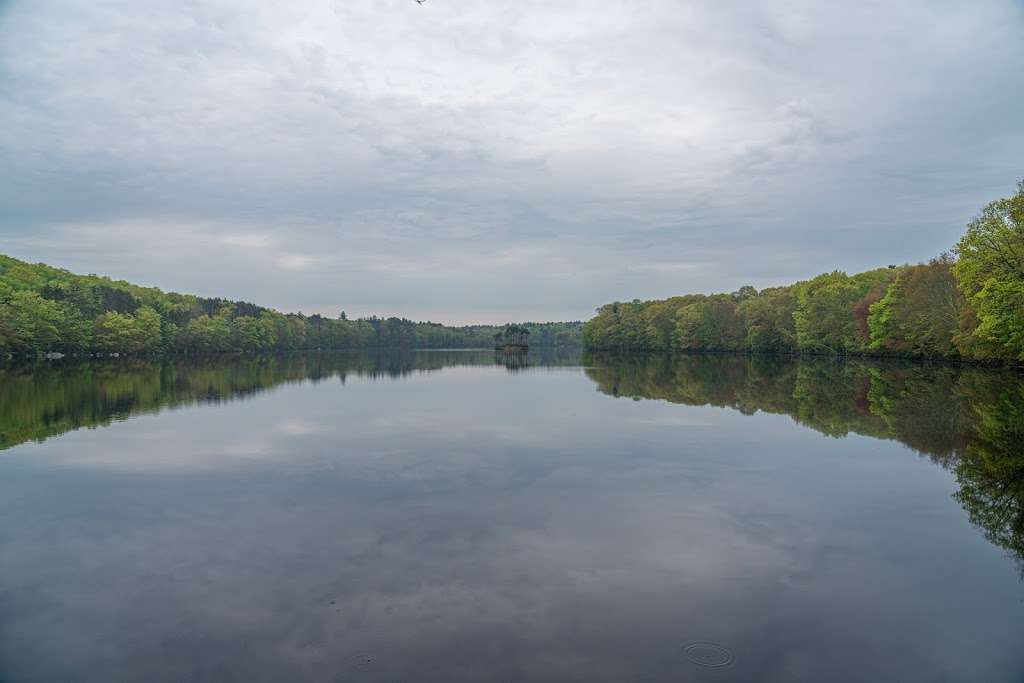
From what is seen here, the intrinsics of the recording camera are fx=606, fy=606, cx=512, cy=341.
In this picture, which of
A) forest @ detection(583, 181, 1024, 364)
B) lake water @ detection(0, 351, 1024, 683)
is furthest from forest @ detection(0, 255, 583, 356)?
forest @ detection(583, 181, 1024, 364)

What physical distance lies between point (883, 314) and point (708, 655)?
81691 millimetres

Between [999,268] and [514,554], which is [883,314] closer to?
[999,268]

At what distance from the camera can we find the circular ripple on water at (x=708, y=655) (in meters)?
8.00

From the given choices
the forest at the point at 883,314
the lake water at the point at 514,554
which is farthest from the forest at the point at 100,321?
the forest at the point at 883,314

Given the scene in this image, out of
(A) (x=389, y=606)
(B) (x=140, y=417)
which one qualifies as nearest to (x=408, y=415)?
(B) (x=140, y=417)

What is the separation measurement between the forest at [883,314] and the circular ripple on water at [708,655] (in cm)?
5021

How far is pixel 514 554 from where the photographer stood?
12023 mm

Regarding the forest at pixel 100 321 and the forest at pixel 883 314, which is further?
the forest at pixel 100 321

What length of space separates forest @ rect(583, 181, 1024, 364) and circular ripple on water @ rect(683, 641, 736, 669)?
50.2m

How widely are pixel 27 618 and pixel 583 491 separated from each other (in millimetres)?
12055

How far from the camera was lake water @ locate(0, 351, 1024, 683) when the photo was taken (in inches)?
327

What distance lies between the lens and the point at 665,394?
142 ft

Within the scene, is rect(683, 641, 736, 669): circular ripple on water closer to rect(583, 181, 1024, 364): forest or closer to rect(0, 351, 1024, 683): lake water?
rect(0, 351, 1024, 683): lake water

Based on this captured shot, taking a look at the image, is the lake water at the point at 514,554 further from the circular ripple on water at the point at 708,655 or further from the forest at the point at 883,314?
the forest at the point at 883,314
